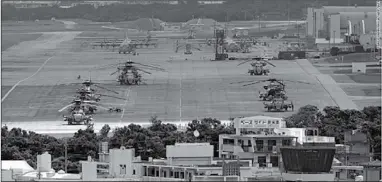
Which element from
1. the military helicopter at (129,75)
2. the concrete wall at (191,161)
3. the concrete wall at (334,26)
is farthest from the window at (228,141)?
the concrete wall at (334,26)

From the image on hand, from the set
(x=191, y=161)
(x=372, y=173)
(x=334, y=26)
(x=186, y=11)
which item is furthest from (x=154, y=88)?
(x=186, y=11)

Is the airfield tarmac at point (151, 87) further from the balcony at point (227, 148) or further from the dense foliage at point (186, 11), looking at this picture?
the dense foliage at point (186, 11)

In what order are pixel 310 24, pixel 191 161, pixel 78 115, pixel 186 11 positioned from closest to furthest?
1. pixel 191 161
2. pixel 78 115
3. pixel 310 24
4. pixel 186 11

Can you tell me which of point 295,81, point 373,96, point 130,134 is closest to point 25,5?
point 295,81

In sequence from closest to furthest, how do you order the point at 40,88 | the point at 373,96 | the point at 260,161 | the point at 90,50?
the point at 260,161 → the point at 373,96 → the point at 40,88 → the point at 90,50

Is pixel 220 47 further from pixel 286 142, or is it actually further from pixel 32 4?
pixel 286 142

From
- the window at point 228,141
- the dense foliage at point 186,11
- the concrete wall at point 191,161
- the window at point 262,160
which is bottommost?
the concrete wall at point 191,161

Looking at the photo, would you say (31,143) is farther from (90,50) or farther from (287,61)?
(90,50)
